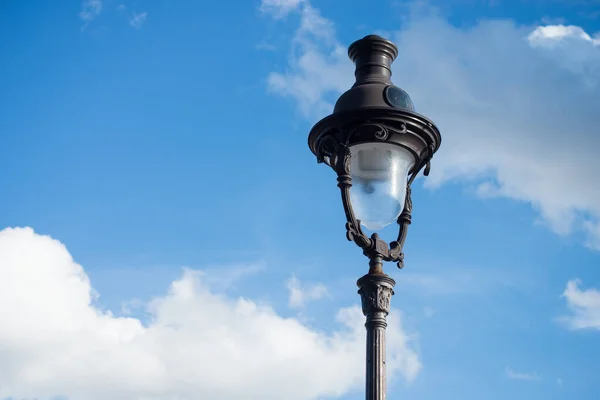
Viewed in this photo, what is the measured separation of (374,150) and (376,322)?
1.44m

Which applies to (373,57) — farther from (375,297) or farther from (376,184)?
(375,297)

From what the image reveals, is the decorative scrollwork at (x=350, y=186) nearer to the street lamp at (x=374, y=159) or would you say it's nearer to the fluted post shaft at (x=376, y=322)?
the street lamp at (x=374, y=159)

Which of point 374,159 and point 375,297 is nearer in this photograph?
point 375,297

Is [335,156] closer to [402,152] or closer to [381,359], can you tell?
[402,152]

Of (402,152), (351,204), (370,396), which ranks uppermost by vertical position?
(402,152)

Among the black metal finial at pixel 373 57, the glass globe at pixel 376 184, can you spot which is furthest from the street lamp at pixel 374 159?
the black metal finial at pixel 373 57

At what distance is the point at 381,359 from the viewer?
26.1ft

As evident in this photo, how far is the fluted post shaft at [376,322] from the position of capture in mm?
7859

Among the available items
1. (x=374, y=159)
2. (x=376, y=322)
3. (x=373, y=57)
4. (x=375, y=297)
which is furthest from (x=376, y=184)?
(x=373, y=57)

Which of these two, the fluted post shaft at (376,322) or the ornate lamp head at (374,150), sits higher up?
the ornate lamp head at (374,150)

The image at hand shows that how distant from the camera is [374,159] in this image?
8438mm

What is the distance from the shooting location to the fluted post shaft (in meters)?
7.86

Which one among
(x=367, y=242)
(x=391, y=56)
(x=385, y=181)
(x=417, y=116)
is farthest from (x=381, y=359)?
(x=391, y=56)

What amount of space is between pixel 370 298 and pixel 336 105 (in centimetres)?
→ 168
